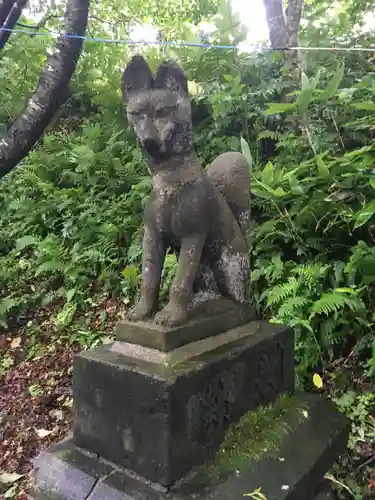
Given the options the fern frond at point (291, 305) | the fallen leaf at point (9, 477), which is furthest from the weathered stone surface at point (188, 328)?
the fallen leaf at point (9, 477)

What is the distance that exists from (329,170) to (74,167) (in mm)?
4205

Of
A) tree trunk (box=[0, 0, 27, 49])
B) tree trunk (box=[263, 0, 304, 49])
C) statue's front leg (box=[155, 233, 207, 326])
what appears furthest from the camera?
tree trunk (box=[263, 0, 304, 49])

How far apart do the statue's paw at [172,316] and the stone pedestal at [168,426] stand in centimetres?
5

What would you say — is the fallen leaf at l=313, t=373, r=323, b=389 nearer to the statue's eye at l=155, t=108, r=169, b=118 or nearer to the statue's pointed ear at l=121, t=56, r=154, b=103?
the statue's eye at l=155, t=108, r=169, b=118

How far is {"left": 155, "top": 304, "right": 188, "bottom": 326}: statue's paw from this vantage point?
88.8 inches

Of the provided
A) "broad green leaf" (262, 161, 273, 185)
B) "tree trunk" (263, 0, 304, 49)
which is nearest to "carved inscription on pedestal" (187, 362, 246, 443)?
"broad green leaf" (262, 161, 273, 185)

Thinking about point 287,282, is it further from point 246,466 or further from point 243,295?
point 246,466

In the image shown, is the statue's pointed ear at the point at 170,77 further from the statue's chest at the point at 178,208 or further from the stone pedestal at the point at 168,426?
the stone pedestal at the point at 168,426

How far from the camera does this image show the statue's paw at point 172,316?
7.40ft

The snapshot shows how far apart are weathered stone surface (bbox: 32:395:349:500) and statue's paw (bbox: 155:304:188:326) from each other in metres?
0.72

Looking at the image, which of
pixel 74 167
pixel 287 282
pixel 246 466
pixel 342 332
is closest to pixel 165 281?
pixel 287 282

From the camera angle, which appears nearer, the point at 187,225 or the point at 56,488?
the point at 56,488

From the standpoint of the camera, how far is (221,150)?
5.76m

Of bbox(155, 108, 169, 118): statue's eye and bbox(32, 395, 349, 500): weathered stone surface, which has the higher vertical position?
bbox(155, 108, 169, 118): statue's eye
